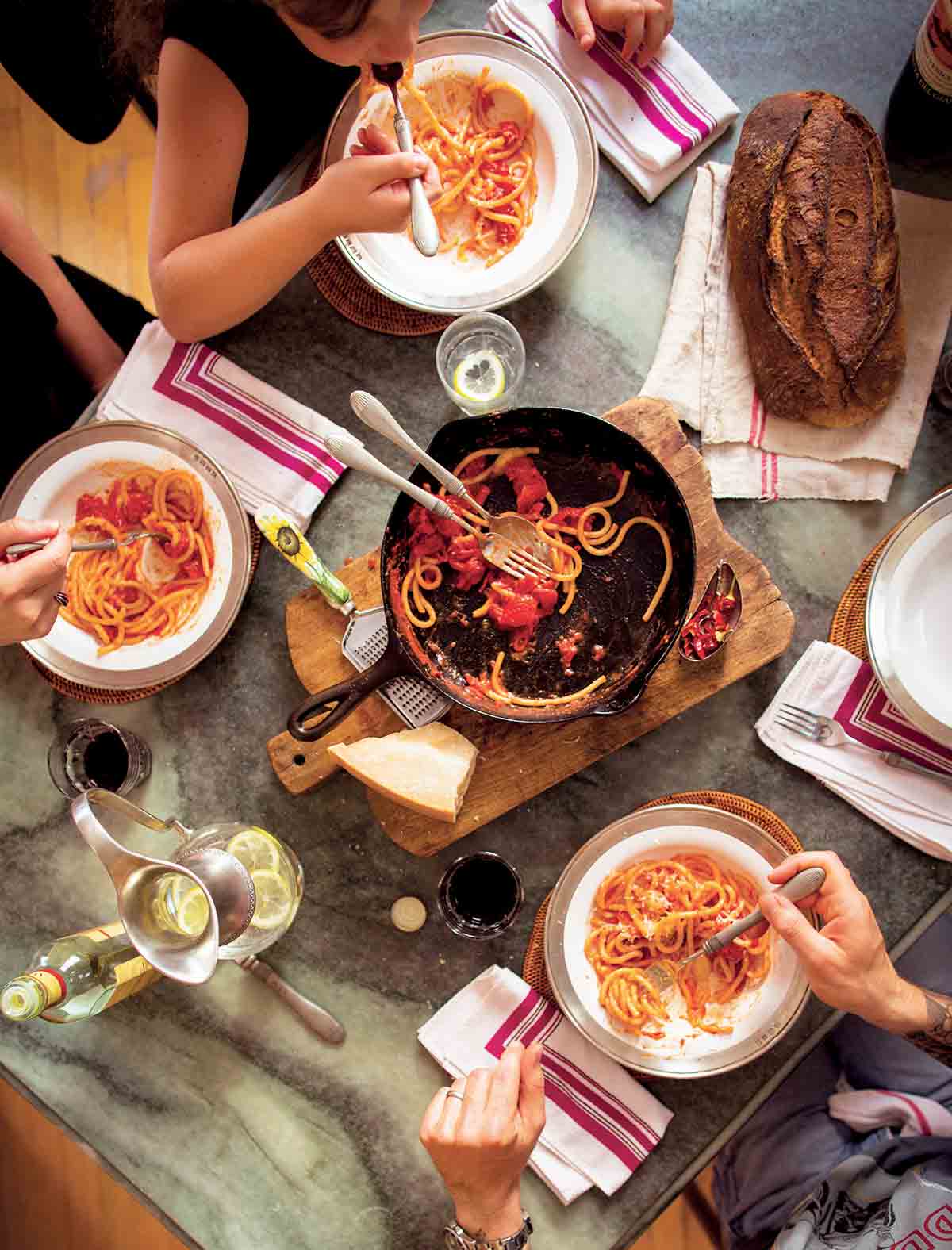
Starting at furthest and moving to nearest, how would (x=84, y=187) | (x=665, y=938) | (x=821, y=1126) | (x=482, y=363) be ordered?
(x=84, y=187) < (x=821, y=1126) < (x=482, y=363) < (x=665, y=938)

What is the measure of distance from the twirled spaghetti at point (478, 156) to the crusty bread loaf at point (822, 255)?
44 cm

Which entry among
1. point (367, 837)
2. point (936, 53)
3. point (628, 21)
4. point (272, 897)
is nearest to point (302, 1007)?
point (272, 897)

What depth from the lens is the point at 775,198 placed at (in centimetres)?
184

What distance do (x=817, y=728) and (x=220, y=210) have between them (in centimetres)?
151

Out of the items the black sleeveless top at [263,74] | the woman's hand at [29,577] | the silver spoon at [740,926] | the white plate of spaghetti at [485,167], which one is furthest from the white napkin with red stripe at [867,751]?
the black sleeveless top at [263,74]

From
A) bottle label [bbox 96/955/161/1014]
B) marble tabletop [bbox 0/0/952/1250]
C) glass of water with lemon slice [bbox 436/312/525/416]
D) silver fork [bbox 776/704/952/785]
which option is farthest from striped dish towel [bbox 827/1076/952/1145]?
glass of water with lemon slice [bbox 436/312/525/416]

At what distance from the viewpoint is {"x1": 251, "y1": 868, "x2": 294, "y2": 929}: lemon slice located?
1806mm

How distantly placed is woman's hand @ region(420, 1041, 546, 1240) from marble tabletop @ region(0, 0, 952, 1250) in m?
0.16

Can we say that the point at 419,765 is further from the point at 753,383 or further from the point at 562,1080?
the point at 753,383

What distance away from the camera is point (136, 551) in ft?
6.08

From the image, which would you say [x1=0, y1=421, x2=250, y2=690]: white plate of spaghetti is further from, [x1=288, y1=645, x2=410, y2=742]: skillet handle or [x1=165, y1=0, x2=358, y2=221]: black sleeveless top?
[x1=165, y1=0, x2=358, y2=221]: black sleeveless top

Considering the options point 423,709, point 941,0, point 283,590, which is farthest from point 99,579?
point 941,0

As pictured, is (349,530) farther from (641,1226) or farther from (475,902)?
(641,1226)

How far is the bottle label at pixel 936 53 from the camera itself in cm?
174
